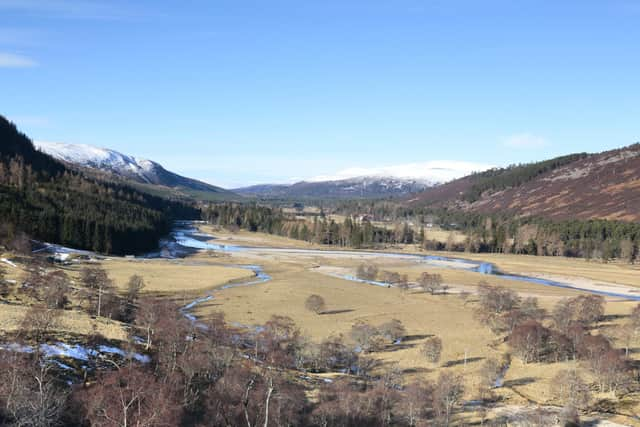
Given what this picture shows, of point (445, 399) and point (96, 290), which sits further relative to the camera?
point (96, 290)

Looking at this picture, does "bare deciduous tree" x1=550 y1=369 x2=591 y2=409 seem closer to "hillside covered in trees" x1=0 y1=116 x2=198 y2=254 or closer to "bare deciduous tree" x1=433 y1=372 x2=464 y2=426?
"bare deciduous tree" x1=433 y1=372 x2=464 y2=426

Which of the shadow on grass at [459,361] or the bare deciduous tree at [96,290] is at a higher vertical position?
the bare deciduous tree at [96,290]

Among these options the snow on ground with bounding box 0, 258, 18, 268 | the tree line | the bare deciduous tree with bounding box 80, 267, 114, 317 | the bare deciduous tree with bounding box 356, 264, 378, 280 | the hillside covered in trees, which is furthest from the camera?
the hillside covered in trees

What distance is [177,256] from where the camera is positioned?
439 ft

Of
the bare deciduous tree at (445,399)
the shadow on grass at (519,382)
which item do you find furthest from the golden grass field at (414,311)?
the bare deciduous tree at (445,399)

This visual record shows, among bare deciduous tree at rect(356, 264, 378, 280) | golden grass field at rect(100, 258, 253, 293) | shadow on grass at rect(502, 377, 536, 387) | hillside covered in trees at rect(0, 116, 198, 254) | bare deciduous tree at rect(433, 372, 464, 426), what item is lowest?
shadow on grass at rect(502, 377, 536, 387)

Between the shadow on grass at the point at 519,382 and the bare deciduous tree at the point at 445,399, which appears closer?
the bare deciduous tree at the point at 445,399

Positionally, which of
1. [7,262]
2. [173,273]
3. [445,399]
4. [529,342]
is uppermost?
[7,262]

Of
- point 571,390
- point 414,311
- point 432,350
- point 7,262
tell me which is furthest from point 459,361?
point 7,262

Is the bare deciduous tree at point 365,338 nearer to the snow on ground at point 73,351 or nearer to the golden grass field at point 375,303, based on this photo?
the golden grass field at point 375,303

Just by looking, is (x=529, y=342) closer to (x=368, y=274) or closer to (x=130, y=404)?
(x=130, y=404)

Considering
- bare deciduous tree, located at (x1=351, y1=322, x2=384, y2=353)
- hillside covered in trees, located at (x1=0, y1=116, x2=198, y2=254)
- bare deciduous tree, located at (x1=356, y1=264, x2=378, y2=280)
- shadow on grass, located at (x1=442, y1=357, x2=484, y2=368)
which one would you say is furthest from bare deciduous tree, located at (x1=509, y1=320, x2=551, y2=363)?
hillside covered in trees, located at (x1=0, y1=116, x2=198, y2=254)

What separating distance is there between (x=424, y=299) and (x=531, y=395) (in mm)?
41912

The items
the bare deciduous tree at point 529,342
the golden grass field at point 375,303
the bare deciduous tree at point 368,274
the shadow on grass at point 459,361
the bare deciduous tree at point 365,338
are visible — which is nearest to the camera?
the golden grass field at point 375,303
